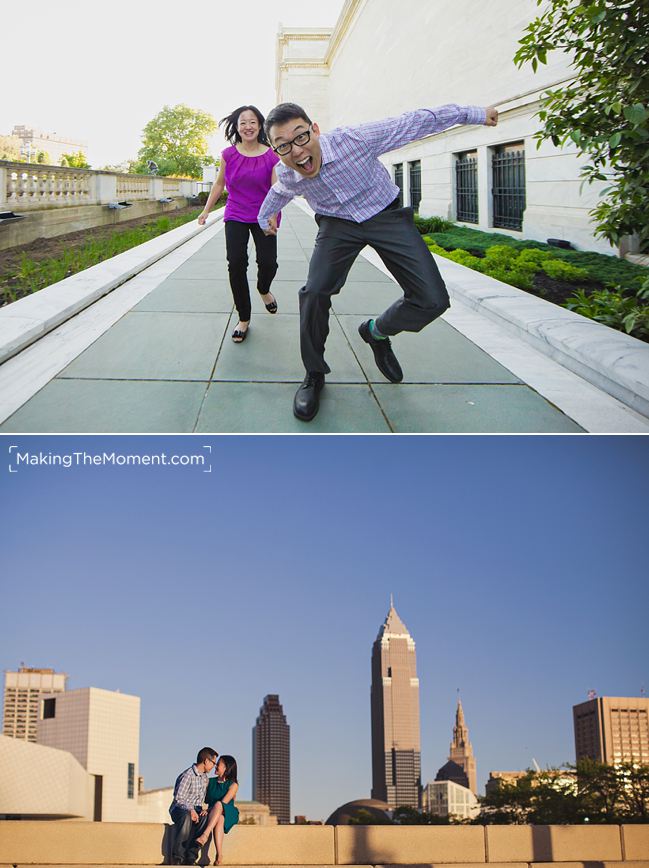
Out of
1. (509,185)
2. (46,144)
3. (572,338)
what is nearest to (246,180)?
(46,144)

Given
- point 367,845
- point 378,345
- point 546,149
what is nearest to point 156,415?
point 378,345

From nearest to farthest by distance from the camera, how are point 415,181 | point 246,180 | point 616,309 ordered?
point 246,180
point 616,309
point 415,181

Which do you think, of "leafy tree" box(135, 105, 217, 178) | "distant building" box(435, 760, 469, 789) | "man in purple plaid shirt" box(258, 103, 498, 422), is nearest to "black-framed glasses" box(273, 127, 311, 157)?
"man in purple plaid shirt" box(258, 103, 498, 422)

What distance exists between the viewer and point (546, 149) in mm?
9789

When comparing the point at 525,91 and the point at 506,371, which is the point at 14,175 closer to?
the point at 525,91

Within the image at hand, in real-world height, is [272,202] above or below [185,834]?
above

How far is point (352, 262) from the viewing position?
3670 mm

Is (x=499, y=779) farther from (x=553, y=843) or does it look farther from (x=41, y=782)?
(x=41, y=782)

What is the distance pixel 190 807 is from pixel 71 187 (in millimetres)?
10539

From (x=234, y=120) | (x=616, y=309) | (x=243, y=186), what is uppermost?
(x=234, y=120)

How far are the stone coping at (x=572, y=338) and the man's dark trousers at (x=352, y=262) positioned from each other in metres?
0.90

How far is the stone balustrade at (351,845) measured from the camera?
19.3ft

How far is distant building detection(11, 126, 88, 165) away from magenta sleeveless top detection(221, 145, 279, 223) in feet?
4.29

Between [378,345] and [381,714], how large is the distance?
182 inches
